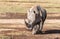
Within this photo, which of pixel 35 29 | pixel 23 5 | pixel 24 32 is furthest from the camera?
pixel 23 5

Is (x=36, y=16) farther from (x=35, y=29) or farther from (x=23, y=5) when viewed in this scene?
(x=23, y=5)

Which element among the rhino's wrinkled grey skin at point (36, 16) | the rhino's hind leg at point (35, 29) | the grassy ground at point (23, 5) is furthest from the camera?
the grassy ground at point (23, 5)

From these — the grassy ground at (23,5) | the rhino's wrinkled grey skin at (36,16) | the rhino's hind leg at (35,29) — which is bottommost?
the grassy ground at (23,5)

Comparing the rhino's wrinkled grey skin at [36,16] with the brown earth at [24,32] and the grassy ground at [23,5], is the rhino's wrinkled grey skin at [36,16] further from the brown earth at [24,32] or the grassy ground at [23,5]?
the grassy ground at [23,5]

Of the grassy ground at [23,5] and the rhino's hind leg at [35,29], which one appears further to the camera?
the grassy ground at [23,5]

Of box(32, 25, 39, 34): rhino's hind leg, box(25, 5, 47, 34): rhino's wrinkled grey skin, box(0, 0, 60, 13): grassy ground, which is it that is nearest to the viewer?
box(25, 5, 47, 34): rhino's wrinkled grey skin

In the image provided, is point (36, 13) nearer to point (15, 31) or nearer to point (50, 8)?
point (15, 31)

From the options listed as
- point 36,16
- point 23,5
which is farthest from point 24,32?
point 23,5

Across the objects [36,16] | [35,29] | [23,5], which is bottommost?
[23,5]

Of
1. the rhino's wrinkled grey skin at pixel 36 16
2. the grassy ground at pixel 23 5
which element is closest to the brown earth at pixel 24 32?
the rhino's wrinkled grey skin at pixel 36 16

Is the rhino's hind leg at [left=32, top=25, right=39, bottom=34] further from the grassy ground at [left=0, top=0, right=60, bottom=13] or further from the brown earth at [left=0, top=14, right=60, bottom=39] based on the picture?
the grassy ground at [left=0, top=0, right=60, bottom=13]

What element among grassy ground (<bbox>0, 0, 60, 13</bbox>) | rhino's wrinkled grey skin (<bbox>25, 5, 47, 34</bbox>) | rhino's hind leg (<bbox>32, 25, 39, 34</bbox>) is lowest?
grassy ground (<bbox>0, 0, 60, 13</bbox>)

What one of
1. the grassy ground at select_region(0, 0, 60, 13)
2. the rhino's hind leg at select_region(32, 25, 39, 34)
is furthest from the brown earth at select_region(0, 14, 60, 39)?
the grassy ground at select_region(0, 0, 60, 13)

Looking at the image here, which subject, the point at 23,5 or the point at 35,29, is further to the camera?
the point at 23,5
